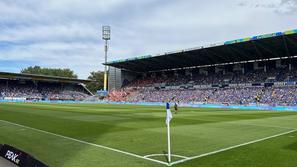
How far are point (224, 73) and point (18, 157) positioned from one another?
77.3 metres

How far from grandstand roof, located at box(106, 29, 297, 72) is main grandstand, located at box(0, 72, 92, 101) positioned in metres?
28.5

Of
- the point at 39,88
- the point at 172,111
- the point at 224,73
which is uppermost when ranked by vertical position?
the point at 224,73

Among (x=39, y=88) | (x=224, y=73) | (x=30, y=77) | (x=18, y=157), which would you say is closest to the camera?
(x=18, y=157)

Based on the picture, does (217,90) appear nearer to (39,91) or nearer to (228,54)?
(228,54)

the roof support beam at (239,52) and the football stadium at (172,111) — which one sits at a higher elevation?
the roof support beam at (239,52)

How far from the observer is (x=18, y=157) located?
816cm

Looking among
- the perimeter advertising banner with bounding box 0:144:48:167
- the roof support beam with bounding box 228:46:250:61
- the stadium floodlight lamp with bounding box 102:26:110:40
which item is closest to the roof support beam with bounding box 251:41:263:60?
the roof support beam with bounding box 228:46:250:61

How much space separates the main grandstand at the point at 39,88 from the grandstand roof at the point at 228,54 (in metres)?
28.5

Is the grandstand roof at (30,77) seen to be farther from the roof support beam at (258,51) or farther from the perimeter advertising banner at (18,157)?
the perimeter advertising banner at (18,157)

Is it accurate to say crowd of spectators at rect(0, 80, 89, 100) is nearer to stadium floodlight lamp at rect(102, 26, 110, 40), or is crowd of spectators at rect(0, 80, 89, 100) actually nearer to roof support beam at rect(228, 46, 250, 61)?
stadium floodlight lamp at rect(102, 26, 110, 40)

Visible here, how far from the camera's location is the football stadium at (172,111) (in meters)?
10.2

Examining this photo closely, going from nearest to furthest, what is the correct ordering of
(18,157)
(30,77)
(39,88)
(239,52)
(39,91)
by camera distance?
(18,157) → (239,52) → (30,77) → (39,91) → (39,88)

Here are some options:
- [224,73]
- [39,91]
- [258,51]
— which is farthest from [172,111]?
[39,91]

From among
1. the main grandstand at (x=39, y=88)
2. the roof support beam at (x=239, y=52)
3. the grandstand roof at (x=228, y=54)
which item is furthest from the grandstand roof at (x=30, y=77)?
the roof support beam at (x=239, y=52)
